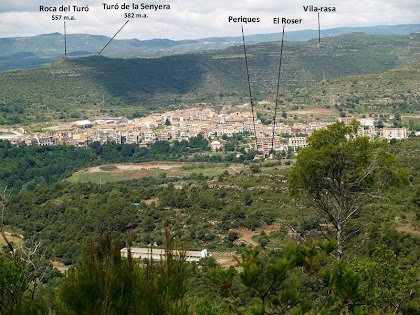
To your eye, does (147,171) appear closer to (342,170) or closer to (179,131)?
(179,131)

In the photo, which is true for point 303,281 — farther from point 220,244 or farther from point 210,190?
point 210,190

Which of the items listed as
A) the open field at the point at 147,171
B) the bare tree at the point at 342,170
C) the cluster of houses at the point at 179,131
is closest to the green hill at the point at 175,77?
the cluster of houses at the point at 179,131

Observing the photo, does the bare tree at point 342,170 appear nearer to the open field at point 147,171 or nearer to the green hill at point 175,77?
the open field at point 147,171

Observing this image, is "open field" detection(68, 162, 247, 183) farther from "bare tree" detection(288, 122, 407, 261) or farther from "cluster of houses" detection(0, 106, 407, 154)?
"bare tree" detection(288, 122, 407, 261)

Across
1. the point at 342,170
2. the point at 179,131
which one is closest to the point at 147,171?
the point at 179,131

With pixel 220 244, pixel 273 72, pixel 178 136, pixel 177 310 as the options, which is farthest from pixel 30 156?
pixel 273 72

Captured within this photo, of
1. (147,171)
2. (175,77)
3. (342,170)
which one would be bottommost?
(147,171)

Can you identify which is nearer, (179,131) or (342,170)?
(342,170)
